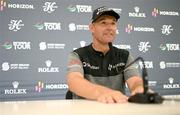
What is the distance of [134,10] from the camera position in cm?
416

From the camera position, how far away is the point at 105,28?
2018 millimetres

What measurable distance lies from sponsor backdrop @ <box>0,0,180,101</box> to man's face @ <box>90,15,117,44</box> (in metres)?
1.41

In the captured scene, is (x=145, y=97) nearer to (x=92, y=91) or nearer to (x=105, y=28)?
(x=92, y=91)

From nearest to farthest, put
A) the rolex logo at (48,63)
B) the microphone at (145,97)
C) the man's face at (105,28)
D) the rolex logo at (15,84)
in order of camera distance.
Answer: the microphone at (145,97), the man's face at (105,28), the rolex logo at (15,84), the rolex logo at (48,63)

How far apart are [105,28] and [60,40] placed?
6.11 ft

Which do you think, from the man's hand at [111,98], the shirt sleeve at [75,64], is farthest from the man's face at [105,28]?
the man's hand at [111,98]

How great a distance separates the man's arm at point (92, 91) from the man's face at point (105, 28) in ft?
1.10

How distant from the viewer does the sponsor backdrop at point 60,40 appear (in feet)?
12.0

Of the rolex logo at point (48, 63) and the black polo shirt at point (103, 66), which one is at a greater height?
the black polo shirt at point (103, 66)

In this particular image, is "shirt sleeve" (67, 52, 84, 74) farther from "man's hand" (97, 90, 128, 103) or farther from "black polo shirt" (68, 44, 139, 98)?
"man's hand" (97, 90, 128, 103)

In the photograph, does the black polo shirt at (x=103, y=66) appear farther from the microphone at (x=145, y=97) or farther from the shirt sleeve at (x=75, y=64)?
the microphone at (x=145, y=97)

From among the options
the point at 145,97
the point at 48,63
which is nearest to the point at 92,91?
→ the point at 145,97

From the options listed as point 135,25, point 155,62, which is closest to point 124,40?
point 135,25

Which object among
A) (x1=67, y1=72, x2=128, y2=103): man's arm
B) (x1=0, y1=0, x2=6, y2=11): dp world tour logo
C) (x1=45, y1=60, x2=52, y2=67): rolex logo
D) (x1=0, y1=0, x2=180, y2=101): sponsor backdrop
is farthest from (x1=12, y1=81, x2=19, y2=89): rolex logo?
(x1=67, y1=72, x2=128, y2=103): man's arm
